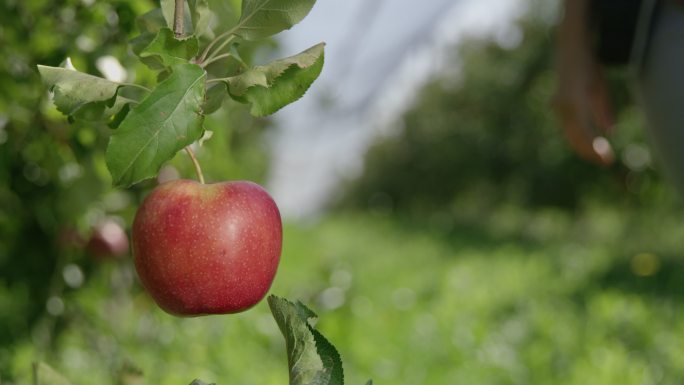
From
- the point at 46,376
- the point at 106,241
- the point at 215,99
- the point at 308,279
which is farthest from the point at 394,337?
the point at 215,99

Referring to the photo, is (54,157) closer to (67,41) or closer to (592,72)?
(67,41)

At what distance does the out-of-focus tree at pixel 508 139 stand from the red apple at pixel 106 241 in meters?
7.15

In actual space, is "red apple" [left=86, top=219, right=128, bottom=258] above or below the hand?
below

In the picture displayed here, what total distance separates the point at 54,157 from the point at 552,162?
11405 mm

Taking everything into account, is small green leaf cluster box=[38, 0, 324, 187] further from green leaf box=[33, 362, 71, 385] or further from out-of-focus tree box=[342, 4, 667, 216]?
out-of-focus tree box=[342, 4, 667, 216]

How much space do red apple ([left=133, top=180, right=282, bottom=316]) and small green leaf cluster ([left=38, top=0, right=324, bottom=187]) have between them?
0.25 feet

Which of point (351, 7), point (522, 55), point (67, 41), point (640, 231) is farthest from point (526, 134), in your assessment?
point (67, 41)

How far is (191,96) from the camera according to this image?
600 mm

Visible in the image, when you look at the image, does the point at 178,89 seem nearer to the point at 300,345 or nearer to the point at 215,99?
the point at 215,99

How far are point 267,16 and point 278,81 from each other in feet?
0.20

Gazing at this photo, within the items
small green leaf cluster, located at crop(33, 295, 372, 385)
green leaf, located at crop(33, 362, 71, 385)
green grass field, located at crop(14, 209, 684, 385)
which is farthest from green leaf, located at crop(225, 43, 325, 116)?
green grass field, located at crop(14, 209, 684, 385)

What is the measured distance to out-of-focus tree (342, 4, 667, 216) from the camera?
10.7m

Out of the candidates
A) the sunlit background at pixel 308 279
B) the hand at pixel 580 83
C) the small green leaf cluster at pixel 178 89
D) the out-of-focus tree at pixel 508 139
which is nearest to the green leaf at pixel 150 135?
the small green leaf cluster at pixel 178 89

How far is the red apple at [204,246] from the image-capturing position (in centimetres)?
69
